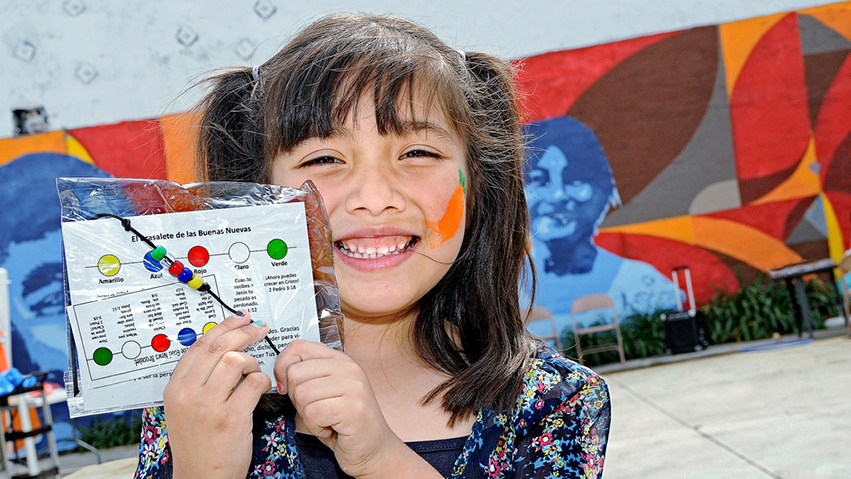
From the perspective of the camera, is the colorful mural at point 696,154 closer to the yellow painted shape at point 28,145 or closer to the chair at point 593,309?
the chair at point 593,309

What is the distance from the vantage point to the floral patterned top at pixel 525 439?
4.25 feet

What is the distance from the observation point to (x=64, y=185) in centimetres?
106

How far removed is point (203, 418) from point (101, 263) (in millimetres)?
261

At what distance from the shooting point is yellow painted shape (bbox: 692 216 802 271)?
8.01 m

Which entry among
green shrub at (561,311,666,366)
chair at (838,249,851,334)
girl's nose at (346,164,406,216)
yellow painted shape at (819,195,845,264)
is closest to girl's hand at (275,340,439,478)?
girl's nose at (346,164,406,216)

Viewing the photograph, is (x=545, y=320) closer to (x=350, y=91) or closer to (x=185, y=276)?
(x=350, y=91)

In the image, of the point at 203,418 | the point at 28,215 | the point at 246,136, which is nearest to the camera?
the point at 203,418

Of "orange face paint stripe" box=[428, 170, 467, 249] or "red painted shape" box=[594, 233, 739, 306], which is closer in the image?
"orange face paint stripe" box=[428, 170, 467, 249]

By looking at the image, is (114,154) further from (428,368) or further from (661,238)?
(428,368)

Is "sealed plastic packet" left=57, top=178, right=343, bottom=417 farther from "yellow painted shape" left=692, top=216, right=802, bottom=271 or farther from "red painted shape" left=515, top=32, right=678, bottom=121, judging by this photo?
"yellow painted shape" left=692, top=216, right=802, bottom=271

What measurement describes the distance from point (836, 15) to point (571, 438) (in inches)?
334

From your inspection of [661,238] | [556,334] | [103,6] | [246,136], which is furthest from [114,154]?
[246,136]

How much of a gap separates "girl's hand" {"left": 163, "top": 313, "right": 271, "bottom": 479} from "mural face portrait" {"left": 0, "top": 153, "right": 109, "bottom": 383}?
701 cm

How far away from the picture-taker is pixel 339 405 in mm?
1035
